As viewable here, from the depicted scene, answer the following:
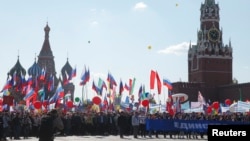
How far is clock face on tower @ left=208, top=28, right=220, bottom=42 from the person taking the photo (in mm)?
102188

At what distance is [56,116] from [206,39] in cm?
9324

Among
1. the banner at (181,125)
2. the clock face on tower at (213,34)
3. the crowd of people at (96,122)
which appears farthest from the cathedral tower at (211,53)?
the banner at (181,125)

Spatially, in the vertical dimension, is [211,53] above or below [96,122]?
above

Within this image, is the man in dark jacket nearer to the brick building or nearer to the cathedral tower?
the brick building

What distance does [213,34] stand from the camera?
102500 mm

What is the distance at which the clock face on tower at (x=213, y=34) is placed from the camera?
102188 mm

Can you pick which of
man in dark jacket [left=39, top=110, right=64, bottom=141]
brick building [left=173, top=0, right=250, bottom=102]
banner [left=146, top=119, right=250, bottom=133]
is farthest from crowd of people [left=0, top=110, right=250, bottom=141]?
brick building [left=173, top=0, right=250, bottom=102]

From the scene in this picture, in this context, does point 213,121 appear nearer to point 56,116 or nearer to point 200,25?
point 56,116

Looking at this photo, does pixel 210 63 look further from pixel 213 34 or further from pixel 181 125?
pixel 181 125

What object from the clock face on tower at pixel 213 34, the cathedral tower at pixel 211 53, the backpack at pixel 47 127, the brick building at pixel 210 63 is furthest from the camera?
the clock face on tower at pixel 213 34

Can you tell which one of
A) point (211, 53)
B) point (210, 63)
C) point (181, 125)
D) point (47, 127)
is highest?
point (211, 53)

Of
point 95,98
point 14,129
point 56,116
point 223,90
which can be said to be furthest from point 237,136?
point 223,90

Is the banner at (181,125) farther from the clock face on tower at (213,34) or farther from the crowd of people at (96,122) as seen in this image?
the clock face on tower at (213,34)

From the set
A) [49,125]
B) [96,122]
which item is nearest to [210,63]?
[96,122]
